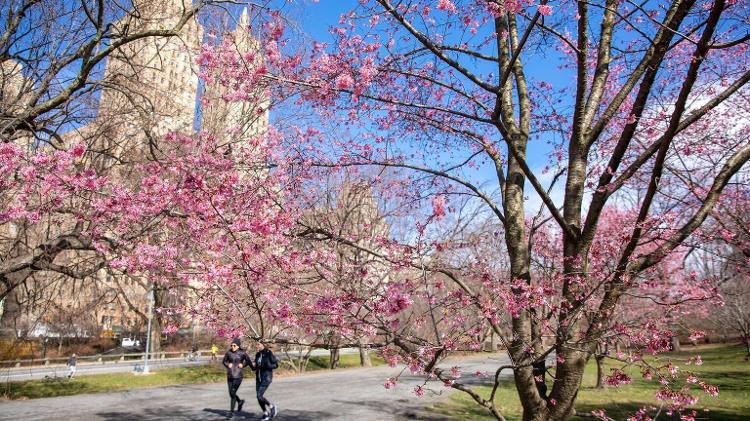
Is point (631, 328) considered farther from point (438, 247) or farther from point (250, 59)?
point (250, 59)

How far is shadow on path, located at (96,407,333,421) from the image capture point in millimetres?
10727

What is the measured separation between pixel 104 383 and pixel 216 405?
7.30 metres

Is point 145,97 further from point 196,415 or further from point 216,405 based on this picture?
point 216,405

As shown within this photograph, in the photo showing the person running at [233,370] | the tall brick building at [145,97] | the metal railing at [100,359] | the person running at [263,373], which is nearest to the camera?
the tall brick building at [145,97]

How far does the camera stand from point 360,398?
14.2m

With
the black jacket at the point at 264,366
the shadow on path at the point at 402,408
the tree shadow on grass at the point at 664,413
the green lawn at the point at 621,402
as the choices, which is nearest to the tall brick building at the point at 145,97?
the black jacket at the point at 264,366

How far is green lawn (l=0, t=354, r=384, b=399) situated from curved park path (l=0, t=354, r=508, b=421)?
1.25 m

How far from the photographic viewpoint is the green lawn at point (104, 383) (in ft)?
48.8

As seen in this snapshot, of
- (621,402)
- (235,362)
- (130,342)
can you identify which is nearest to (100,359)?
(130,342)

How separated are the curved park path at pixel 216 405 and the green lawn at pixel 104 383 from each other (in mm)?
1245

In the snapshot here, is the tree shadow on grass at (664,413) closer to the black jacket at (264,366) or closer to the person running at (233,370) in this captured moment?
the black jacket at (264,366)

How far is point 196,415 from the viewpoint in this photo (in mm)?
11211

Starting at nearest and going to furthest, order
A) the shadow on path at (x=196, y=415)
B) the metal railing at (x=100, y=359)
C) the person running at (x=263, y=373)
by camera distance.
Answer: the person running at (x=263, y=373)
the shadow on path at (x=196, y=415)
the metal railing at (x=100, y=359)

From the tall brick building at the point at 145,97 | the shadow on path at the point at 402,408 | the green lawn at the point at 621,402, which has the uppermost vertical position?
the tall brick building at the point at 145,97
